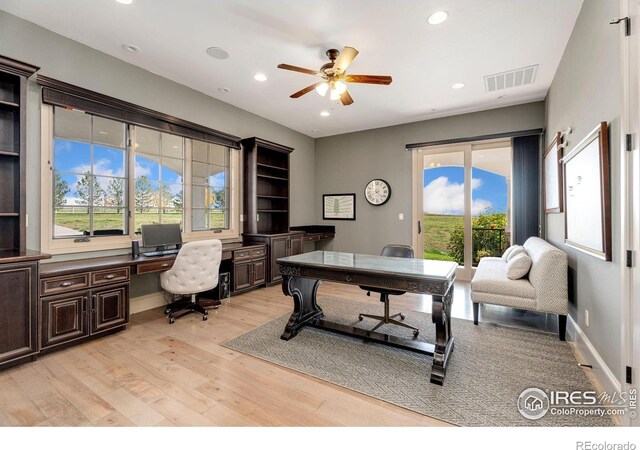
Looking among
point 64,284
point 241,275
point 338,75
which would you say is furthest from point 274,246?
point 338,75

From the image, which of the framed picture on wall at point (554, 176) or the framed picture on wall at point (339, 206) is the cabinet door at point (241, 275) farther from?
the framed picture on wall at point (554, 176)

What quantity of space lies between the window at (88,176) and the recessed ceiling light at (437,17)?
3651mm

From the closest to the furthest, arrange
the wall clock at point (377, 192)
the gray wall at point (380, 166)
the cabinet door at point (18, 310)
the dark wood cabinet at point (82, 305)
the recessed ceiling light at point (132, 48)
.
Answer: the cabinet door at point (18, 310), the dark wood cabinet at point (82, 305), the recessed ceiling light at point (132, 48), the gray wall at point (380, 166), the wall clock at point (377, 192)

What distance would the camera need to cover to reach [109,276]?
2.91 metres

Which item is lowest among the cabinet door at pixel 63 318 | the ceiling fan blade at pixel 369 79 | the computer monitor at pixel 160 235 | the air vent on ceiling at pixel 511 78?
the cabinet door at pixel 63 318

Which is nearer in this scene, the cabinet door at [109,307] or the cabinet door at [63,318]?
the cabinet door at [63,318]

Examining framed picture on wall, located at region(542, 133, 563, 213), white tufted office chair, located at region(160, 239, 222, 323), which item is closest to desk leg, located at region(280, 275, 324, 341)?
white tufted office chair, located at region(160, 239, 222, 323)

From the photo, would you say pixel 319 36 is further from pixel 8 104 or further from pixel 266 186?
pixel 266 186

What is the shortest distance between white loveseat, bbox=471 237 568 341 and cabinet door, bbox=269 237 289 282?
121 inches

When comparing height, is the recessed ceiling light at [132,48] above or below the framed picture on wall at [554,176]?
above

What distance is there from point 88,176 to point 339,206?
4531 millimetres

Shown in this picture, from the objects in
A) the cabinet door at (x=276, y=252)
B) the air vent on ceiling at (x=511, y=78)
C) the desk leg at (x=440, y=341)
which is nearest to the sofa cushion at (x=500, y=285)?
the desk leg at (x=440, y=341)

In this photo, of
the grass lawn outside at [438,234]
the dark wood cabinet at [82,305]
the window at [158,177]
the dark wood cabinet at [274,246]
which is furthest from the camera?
the grass lawn outside at [438,234]

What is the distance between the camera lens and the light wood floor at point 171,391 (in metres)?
1.74
